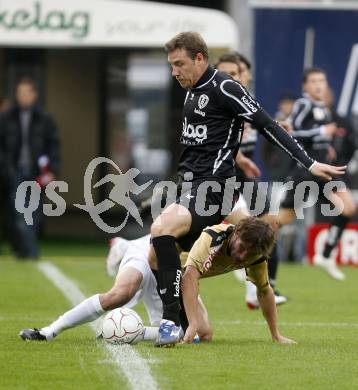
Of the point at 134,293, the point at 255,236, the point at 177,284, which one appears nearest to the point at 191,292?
the point at 177,284

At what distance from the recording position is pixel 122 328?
25.0 feet

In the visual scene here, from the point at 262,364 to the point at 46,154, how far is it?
9.39m

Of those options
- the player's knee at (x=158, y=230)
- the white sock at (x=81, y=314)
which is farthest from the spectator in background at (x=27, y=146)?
the white sock at (x=81, y=314)

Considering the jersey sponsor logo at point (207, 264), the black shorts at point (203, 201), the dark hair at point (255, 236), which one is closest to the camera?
the dark hair at point (255, 236)

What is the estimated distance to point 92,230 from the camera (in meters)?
23.2

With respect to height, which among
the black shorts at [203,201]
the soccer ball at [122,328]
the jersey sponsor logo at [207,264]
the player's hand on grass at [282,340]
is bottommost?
the player's hand on grass at [282,340]

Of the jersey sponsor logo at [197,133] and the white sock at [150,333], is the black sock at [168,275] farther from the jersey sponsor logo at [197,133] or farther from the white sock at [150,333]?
the jersey sponsor logo at [197,133]

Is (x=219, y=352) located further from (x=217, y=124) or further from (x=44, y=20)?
(x=44, y=20)

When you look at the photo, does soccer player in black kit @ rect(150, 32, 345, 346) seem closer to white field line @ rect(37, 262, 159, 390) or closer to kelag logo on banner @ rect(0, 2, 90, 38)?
white field line @ rect(37, 262, 159, 390)

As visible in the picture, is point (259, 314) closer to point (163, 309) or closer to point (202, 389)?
point (163, 309)

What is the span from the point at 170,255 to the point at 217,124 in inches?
37.5

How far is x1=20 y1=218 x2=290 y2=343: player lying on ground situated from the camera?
7.53 m

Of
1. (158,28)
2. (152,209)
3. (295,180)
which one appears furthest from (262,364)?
(158,28)

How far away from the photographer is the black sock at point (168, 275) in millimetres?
7523
